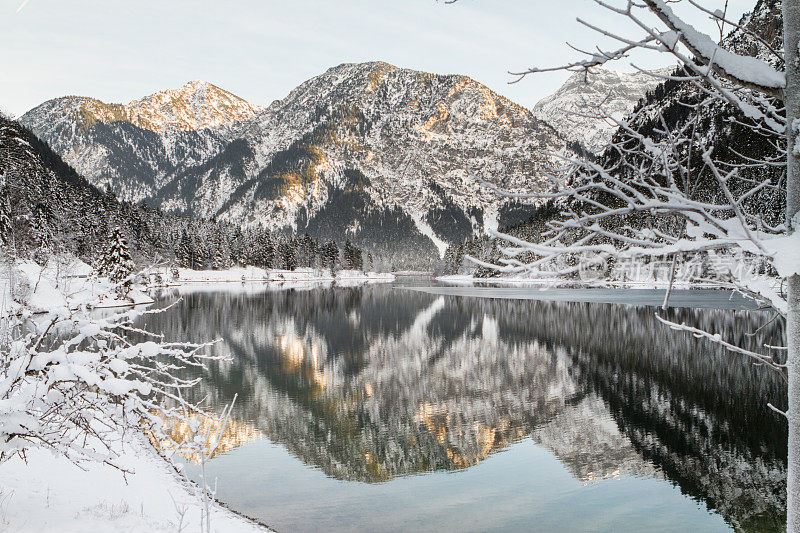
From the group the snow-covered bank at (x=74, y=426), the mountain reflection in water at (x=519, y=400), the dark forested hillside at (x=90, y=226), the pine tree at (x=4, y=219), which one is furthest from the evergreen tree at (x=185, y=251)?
the snow-covered bank at (x=74, y=426)

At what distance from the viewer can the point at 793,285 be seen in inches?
128

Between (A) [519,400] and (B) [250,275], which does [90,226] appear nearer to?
(B) [250,275]

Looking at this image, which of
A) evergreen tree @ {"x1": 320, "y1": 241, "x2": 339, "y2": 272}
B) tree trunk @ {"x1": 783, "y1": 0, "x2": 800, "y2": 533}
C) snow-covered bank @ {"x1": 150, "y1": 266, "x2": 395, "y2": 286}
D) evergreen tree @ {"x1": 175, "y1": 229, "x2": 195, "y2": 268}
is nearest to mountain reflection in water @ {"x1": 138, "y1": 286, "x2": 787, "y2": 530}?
tree trunk @ {"x1": 783, "y1": 0, "x2": 800, "y2": 533}

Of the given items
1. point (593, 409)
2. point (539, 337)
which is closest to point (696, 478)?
point (593, 409)

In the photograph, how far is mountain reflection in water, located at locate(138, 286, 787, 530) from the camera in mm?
16672

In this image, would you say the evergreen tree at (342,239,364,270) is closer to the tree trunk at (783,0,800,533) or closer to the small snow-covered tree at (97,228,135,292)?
the small snow-covered tree at (97,228,135,292)

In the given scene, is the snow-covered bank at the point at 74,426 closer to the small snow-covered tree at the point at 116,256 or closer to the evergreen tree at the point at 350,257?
the small snow-covered tree at the point at 116,256

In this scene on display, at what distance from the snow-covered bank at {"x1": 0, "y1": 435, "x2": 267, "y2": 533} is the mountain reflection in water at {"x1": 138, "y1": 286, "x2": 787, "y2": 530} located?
260cm

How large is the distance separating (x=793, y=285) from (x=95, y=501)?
35.8 feet

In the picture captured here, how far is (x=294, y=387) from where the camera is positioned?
26.5 m

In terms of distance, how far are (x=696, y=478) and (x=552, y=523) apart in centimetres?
556

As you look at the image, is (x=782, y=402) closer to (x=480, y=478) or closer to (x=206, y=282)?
(x=480, y=478)

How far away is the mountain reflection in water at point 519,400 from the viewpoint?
16.7 m

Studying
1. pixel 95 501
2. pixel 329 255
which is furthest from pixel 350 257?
pixel 95 501
